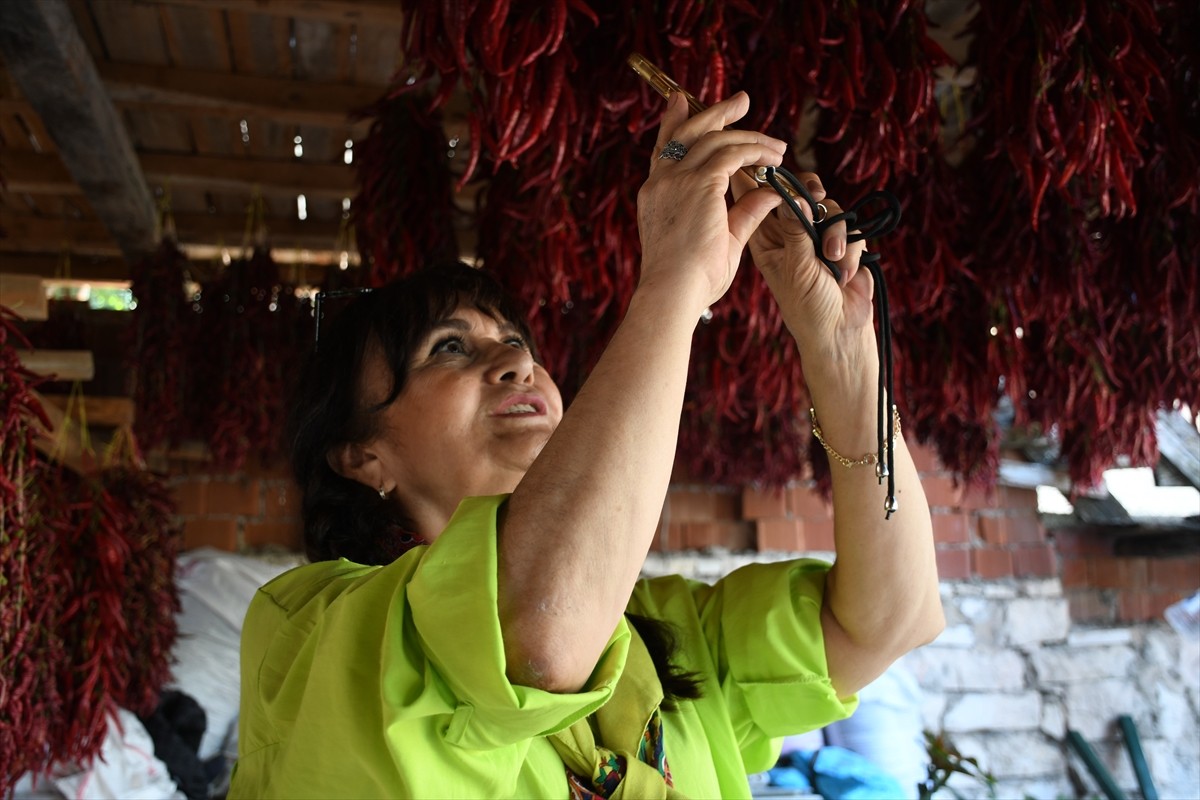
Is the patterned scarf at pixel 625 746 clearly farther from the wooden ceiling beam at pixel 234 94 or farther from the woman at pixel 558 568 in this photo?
the wooden ceiling beam at pixel 234 94

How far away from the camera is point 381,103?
225 cm

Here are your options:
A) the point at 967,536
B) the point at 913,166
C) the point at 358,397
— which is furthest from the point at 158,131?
the point at 967,536

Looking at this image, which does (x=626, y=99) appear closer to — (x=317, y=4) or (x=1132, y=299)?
(x=317, y=4)

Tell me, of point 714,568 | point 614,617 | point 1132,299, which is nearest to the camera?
point 614,617

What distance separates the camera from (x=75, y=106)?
2.14 metres

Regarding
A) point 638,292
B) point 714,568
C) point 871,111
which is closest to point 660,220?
point 638,292

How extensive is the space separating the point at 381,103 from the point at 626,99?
0.82 m

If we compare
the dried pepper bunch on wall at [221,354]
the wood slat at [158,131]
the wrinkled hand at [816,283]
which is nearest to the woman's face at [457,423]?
the wrinkled hand at [816,283]

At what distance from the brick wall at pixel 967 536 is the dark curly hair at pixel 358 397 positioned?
8.71 ft

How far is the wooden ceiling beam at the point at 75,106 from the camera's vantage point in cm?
182

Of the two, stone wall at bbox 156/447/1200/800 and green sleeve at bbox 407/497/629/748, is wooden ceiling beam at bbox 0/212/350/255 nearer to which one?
stone wall at bbox 156/447/1200/800

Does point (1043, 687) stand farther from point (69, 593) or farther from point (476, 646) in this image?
point (476, 646)

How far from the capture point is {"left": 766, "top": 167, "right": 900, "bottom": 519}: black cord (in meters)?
0.97

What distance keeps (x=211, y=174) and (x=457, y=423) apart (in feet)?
7.40
